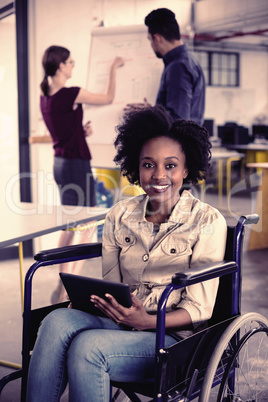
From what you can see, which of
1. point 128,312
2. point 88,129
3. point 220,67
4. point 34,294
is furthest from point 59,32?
point 220,67

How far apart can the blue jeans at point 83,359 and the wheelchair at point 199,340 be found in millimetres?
61

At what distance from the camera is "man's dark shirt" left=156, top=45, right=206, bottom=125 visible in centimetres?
281

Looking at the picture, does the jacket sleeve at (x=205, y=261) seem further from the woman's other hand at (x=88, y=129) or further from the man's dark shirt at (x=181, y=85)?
the woman's other hand at (x=88, y=129)

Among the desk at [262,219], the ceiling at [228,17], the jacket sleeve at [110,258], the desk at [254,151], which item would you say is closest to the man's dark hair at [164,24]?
the jacket sleeve at [110,258]

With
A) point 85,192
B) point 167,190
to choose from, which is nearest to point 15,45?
point 85,192

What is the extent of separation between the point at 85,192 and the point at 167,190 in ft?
6.08

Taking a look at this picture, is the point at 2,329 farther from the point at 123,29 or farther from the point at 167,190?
the point at 123,29

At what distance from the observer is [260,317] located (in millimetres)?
1508

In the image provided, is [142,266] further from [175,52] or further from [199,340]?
[175,52]

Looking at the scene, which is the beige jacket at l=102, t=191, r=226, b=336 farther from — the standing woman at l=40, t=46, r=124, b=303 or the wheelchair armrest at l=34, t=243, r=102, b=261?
the standing woman at l=40, t=46, r=124, b=303

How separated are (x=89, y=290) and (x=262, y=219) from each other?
11.6ft

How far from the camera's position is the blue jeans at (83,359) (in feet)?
4.29

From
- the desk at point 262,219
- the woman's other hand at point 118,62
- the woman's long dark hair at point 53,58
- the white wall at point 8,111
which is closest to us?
the woman's long dark hair at point 53,58

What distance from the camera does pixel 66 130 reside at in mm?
3469
